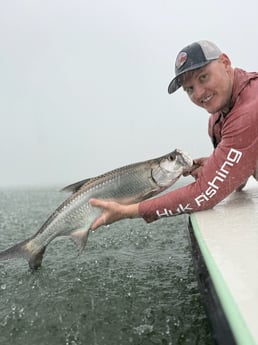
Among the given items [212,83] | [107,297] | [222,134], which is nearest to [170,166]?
[222,134]

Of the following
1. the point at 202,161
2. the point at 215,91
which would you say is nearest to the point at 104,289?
the point at 202,161

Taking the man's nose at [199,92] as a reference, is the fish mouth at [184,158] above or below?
below

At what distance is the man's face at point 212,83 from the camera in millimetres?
3734

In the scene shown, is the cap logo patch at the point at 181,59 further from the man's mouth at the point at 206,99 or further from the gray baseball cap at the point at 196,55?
the man's mouth at the point at 206,99

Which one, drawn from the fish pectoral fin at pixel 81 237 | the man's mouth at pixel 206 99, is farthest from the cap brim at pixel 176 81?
the fish pectoral fin at pixel 81 237

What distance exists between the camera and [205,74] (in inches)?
147

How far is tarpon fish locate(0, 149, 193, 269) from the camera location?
159 inches

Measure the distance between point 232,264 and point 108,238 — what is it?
13.2ft

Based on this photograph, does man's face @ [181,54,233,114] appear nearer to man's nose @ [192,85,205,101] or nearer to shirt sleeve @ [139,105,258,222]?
man's nose @ [192,85,205,101]

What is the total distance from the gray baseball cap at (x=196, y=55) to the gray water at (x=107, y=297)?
202 centimetres

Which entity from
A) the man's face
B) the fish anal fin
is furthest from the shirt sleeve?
the fish anal fin

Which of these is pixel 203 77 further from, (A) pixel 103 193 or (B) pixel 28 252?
(B) pixel 28 252

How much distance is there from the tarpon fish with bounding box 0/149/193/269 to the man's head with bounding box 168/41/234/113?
59cm

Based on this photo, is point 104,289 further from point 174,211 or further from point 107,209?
point 174,211
